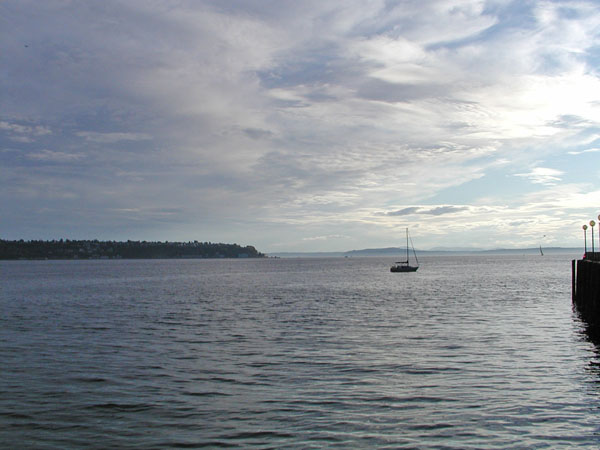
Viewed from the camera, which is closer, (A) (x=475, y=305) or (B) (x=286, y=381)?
(B) (x=286, y=381)

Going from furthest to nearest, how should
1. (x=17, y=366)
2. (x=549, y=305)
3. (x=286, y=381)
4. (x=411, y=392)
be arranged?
(x=549, y=305) → (x=17, y=366) → (x=286, y=381) → (x=411, y=392)

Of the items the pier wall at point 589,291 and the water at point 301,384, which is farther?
the pier wall at point 589,291

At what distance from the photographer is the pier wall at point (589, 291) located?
35031 mm

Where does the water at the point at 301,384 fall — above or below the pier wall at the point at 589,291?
below

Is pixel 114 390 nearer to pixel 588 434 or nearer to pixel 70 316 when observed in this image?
pixel 588 434

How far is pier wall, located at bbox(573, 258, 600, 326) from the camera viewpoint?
35.0m

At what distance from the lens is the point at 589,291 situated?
125 ft

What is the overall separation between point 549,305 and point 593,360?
2790cm

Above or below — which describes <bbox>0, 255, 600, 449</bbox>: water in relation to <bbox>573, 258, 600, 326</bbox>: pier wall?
below

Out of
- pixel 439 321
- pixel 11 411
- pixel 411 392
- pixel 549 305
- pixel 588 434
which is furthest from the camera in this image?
pixel 549 305

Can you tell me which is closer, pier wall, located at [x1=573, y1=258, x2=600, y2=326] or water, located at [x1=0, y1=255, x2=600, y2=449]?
water, located at [x1=0, y1=255, x2=600, y2=449]

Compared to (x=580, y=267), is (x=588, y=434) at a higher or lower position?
lower

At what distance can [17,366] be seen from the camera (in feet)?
75.2

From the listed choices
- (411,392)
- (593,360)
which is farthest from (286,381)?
(593,360)
